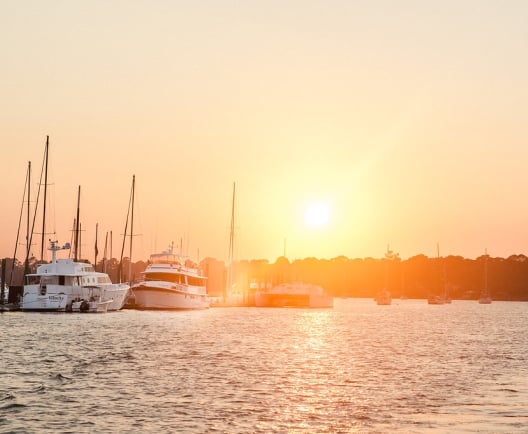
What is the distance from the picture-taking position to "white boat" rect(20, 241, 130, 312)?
9950 centimetres

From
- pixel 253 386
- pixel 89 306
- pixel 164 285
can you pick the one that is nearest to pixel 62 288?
pixel 89 306

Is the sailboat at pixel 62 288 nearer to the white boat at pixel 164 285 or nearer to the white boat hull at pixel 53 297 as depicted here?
the white boat hull at pixel 53 297

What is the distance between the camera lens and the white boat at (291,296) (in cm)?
17962

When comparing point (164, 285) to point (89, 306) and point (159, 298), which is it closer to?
point (159, 298)

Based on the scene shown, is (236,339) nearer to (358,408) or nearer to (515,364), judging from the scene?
(515,364)

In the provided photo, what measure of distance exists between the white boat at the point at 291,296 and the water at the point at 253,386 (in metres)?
110

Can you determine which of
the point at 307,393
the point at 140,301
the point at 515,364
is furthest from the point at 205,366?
the point at 140,301

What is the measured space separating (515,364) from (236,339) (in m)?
29.3

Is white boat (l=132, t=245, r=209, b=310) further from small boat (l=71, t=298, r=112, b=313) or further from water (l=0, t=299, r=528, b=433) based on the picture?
water (l=0, t=299, r=528, b=433)

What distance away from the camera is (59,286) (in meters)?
102

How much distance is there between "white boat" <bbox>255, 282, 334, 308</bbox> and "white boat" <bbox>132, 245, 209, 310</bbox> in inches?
2303

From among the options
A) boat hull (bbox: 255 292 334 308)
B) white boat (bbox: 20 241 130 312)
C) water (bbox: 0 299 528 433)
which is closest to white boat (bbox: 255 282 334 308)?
boat hull (bbox: 255 292 334 308)

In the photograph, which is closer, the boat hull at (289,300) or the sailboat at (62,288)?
the sailboat at (62,288)

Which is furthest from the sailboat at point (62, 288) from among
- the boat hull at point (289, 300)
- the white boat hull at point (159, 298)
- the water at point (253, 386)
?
the boat hull at point (289, 300)
